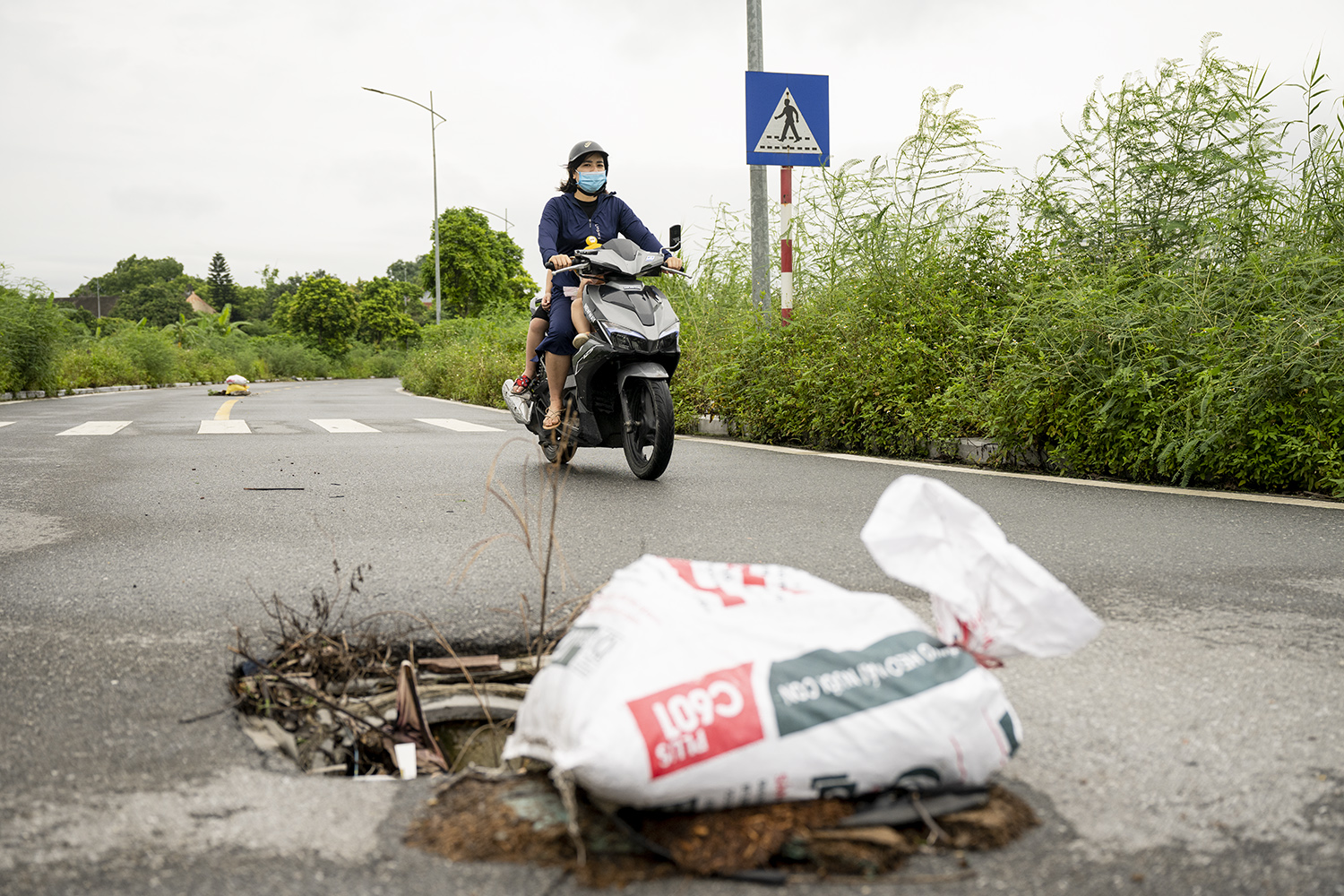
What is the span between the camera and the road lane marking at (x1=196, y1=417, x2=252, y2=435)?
9.67 metres

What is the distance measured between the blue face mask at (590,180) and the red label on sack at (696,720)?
5142 millimetres

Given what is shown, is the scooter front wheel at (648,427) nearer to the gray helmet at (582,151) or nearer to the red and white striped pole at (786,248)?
the gray helmet at (582,151)

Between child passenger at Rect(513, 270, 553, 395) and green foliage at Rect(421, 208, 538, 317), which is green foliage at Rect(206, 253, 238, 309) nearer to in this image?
green foliage at Rect(421, 208, 538, 317)

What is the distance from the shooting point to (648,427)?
6004 millimetres

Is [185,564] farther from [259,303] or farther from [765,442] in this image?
[259,303]

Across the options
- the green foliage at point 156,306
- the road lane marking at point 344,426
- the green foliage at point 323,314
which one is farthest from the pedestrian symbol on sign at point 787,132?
the green foliage at point 156,306

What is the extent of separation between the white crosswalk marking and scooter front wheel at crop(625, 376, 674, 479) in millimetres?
5140

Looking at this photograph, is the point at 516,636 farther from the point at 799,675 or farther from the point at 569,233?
the point at 569,233

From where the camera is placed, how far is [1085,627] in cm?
176

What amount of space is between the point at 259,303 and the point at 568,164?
10914 centimetres

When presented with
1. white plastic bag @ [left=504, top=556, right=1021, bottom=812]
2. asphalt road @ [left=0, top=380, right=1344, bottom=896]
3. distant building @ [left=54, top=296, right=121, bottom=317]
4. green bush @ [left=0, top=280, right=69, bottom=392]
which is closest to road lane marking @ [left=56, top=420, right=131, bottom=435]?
asphalt road @ [left=0, top=380, right=1344, bottom=896]

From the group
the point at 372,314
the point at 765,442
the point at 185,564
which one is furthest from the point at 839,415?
the point at 372,314

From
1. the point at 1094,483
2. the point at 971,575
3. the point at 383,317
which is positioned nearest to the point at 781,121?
the point at 1094,483

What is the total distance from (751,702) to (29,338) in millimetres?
20384
